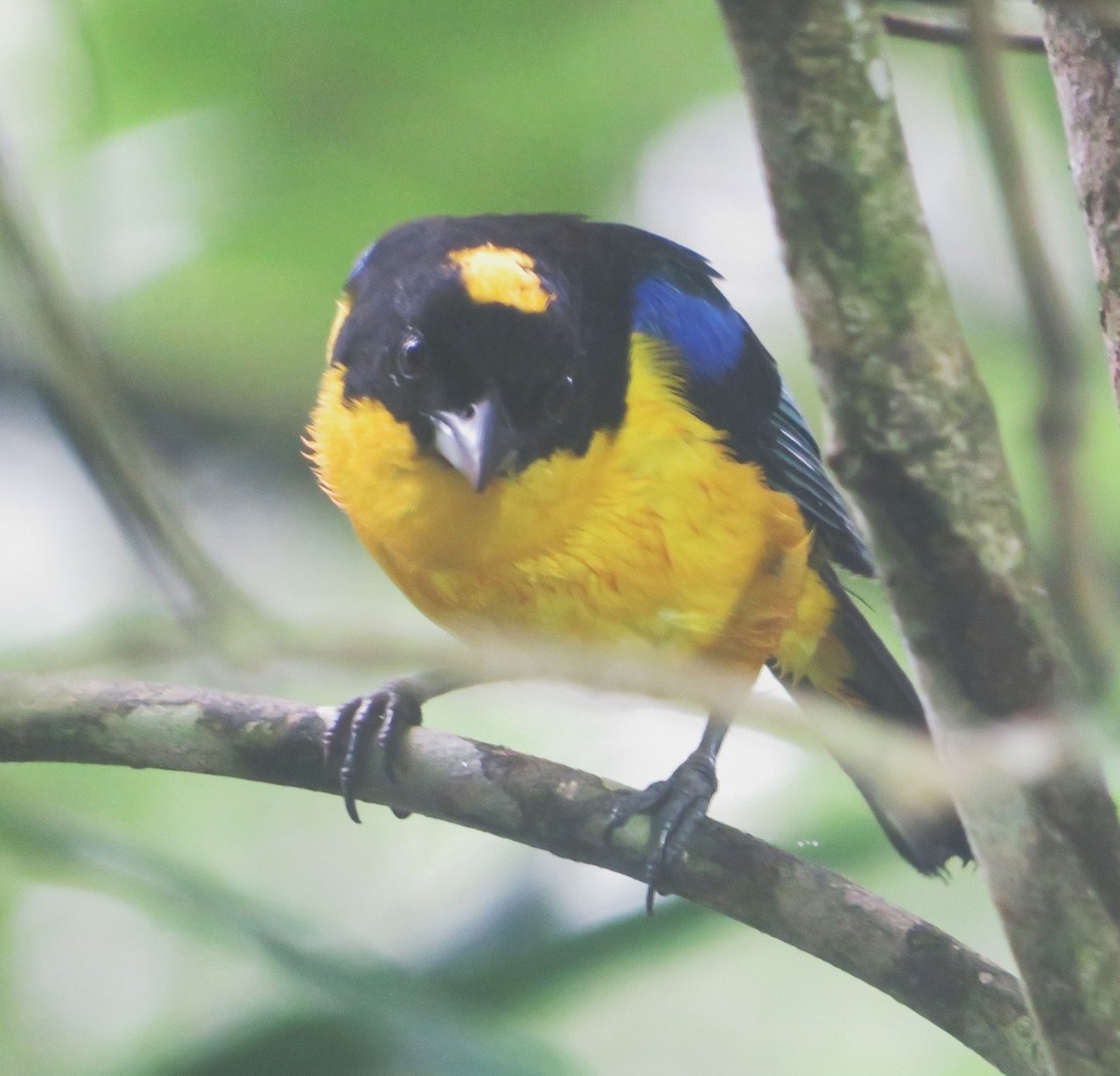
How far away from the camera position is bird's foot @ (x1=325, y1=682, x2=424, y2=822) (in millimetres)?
2242

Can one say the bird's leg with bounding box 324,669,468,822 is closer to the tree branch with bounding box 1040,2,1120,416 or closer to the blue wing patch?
the blue wing patch

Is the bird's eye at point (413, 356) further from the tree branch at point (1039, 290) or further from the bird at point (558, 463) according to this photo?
the tree branch at point (1039, 290)

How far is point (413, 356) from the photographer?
7.66 feet

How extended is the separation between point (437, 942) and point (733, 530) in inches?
51.0

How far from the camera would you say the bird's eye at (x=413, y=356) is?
2.33 m

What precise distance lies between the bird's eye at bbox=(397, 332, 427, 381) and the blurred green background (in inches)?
36.4

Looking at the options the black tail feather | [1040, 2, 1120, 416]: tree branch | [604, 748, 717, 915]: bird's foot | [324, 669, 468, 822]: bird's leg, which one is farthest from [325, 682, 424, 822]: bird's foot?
[1040, 2, 1120, 416]: tree branch

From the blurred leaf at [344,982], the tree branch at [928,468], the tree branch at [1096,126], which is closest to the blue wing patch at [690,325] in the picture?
the tree branch at [1096,126]

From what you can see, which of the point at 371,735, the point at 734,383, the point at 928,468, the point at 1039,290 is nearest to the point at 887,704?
the point at 734,383

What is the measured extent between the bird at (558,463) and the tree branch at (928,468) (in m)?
0.80

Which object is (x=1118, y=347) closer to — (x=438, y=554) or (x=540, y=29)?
(x=438, y=554)

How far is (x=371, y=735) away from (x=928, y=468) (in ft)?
4.60

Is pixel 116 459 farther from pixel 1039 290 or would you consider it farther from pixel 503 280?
pixel 503 280

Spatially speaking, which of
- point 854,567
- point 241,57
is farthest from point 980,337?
point 241,57
